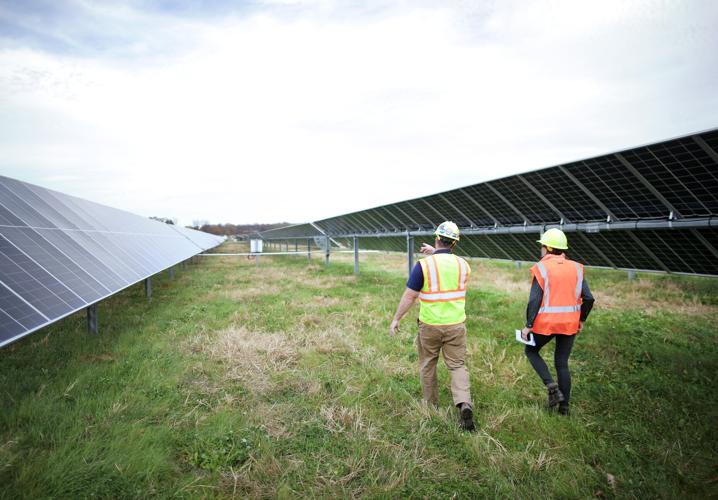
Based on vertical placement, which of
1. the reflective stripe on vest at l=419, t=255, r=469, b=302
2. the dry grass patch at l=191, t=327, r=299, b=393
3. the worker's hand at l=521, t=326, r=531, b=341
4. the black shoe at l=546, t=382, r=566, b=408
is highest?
the reflective stripe on vest at l=419, t=255, r=469, b=302

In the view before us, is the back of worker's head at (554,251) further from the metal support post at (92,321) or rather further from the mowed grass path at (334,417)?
the metal support post at (92,321)

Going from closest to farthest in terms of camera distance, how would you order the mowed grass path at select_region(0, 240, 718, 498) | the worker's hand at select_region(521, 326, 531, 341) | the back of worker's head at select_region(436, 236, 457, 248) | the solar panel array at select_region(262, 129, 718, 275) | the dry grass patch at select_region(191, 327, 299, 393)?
the mowed grass path at select_region(0, 240, 718, 498), the back of worker's head at select_region(436, 236, 457, 248), the worker's hand at select_region(521, 326, 531, 341), the dry grass patch at select_region(191, 327, 299, 393), the solar panel array at select_region(262, 129, 718, 275)

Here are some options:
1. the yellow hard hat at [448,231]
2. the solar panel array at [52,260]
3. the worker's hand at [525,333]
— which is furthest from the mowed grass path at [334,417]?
the yellow hard hat at [448,231]

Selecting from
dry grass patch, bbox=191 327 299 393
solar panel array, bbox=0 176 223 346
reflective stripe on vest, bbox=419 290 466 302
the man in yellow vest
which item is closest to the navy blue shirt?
the man in yellow vest

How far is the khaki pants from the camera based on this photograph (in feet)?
13.5

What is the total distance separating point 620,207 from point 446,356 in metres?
5.22

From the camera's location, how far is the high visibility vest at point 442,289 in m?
4.16

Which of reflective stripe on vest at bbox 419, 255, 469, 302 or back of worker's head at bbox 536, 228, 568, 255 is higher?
back of worker's head at bbox 536, 228, 568, 255

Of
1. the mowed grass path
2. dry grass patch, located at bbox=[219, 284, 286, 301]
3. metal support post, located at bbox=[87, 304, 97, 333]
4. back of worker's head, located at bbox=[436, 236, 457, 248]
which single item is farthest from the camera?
dry grass patch, located at bbox=[219, 284, 286, 301]

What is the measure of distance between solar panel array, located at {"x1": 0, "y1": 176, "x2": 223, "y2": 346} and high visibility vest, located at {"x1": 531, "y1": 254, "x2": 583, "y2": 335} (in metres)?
5.33

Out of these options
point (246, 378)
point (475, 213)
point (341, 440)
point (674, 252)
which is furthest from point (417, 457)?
point (475, 213)

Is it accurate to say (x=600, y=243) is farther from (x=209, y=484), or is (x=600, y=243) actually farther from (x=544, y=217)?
(x=209, y=484)

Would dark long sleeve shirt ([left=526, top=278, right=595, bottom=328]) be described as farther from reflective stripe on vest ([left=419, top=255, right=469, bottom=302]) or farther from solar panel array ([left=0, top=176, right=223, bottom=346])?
solar panel array ([left=0, top=176, right=223, bottom=346])

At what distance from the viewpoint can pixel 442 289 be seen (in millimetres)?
4156
